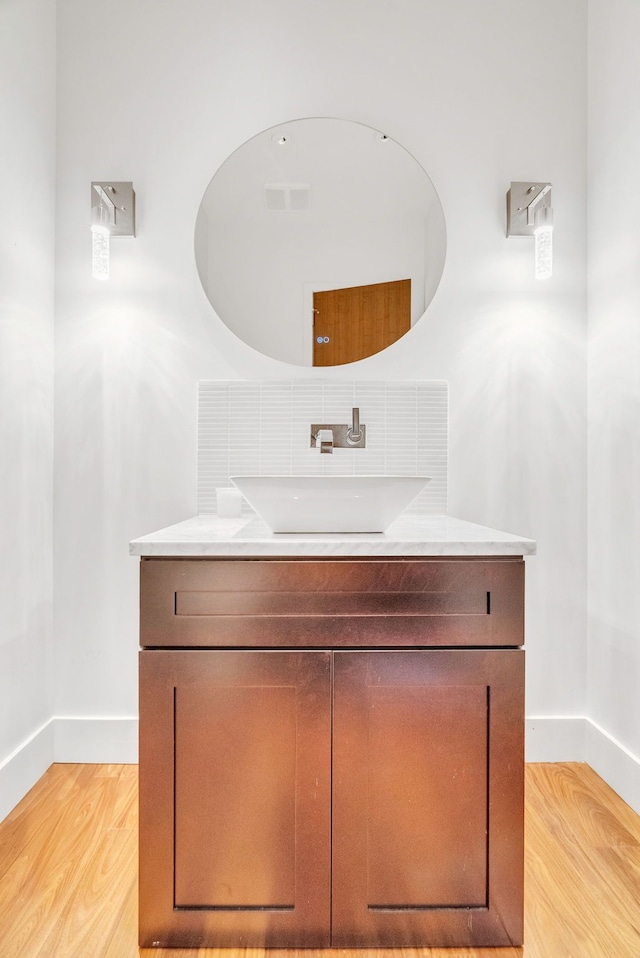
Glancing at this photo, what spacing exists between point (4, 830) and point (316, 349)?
→ 1.70m

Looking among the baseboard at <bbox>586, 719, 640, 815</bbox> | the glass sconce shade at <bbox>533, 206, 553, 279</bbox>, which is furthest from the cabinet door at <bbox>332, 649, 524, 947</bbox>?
the glass sconce shade at <bbox>533, 206, 553, 279</bbox>

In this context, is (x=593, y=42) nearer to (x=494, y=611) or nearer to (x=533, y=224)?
(x=533, y=224)

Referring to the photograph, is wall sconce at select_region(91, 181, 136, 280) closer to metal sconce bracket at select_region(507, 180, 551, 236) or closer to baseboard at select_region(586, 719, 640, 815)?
metal sconce bracket at select_region(507, 180, 551, 236)

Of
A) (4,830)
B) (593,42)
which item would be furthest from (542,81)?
(4,830)

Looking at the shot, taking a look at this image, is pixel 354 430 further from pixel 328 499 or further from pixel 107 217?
pixel 107 217

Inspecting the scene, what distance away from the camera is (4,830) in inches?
64.9

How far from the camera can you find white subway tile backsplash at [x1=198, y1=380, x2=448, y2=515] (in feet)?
6.72

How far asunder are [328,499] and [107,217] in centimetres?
127

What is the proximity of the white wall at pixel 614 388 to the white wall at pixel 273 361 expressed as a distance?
62mm

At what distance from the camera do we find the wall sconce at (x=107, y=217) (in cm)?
189

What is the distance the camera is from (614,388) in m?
1.91

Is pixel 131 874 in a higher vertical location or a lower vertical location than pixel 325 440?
lower

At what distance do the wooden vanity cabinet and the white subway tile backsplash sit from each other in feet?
2.78

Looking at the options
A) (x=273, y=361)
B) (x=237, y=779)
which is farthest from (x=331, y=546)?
(x=273, y=361)
